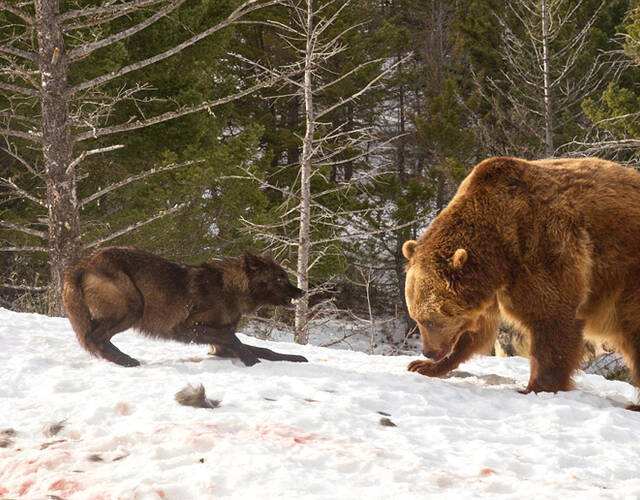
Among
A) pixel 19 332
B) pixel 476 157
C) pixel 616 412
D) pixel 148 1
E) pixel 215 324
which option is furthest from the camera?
pixel 476 157

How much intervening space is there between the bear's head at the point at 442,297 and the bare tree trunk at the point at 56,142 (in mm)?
5283

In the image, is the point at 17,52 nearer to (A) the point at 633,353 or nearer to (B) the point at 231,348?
(B) the point at 231,348

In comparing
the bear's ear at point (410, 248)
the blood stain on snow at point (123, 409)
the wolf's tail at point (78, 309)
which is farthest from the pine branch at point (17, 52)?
the blood stain on snow at point (123, 409)

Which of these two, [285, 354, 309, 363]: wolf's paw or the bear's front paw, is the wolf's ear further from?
the bear's front paw

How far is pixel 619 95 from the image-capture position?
16.0 metres

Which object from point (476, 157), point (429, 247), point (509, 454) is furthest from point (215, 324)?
point (476, 157)

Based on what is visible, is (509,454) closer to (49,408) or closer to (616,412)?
(616,412)

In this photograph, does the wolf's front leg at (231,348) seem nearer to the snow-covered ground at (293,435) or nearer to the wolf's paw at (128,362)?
the snow-covered ground at (293,435)

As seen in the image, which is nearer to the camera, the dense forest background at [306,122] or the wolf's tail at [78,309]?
the wolf's tail at [78,309]

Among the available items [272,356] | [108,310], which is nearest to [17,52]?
[108,310]

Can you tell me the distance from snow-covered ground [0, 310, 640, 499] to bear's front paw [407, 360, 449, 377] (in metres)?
0.31

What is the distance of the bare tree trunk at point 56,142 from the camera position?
9188 mm

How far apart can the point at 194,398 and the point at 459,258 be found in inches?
87.7

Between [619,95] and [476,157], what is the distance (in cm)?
848
